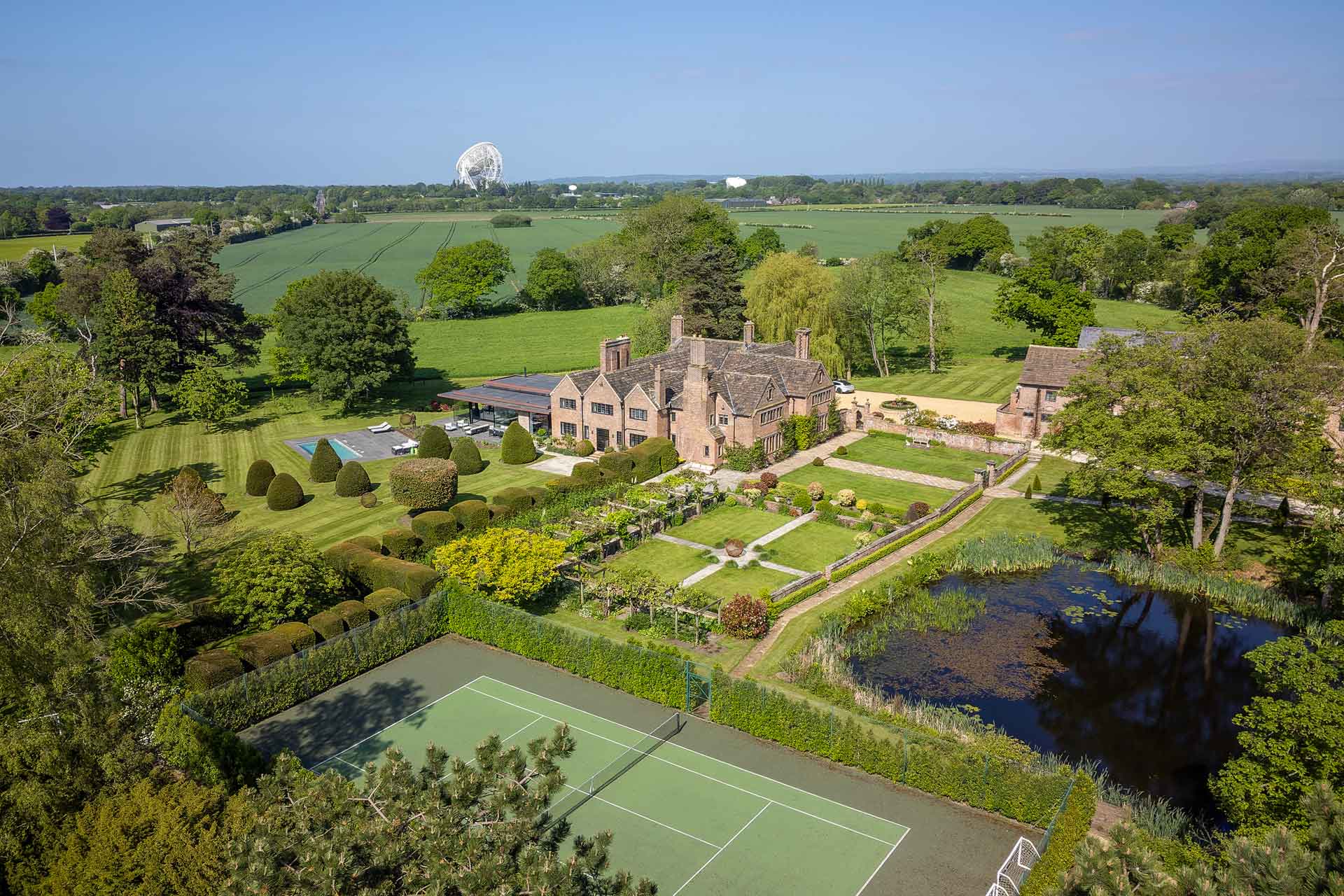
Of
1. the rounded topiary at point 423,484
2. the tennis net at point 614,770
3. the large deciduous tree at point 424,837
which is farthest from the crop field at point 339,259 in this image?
the large deciduous tree at point 424,837

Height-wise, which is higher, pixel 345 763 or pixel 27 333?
pixel 27 333

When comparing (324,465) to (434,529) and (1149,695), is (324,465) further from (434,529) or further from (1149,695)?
(1149,695)

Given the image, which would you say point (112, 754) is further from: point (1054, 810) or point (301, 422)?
point (301, 422)

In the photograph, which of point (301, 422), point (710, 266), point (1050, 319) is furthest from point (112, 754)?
point (1050, 319)

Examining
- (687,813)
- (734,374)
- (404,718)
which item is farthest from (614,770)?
(734,374)

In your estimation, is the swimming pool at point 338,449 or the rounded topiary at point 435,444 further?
the swimming pool at point 338,449

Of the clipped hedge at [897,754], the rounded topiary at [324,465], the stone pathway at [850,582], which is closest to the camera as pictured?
the clipped hedge at [897,754]

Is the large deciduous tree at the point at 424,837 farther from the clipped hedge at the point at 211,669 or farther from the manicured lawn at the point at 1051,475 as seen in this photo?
the manicured lawn at the point at 1051,475
